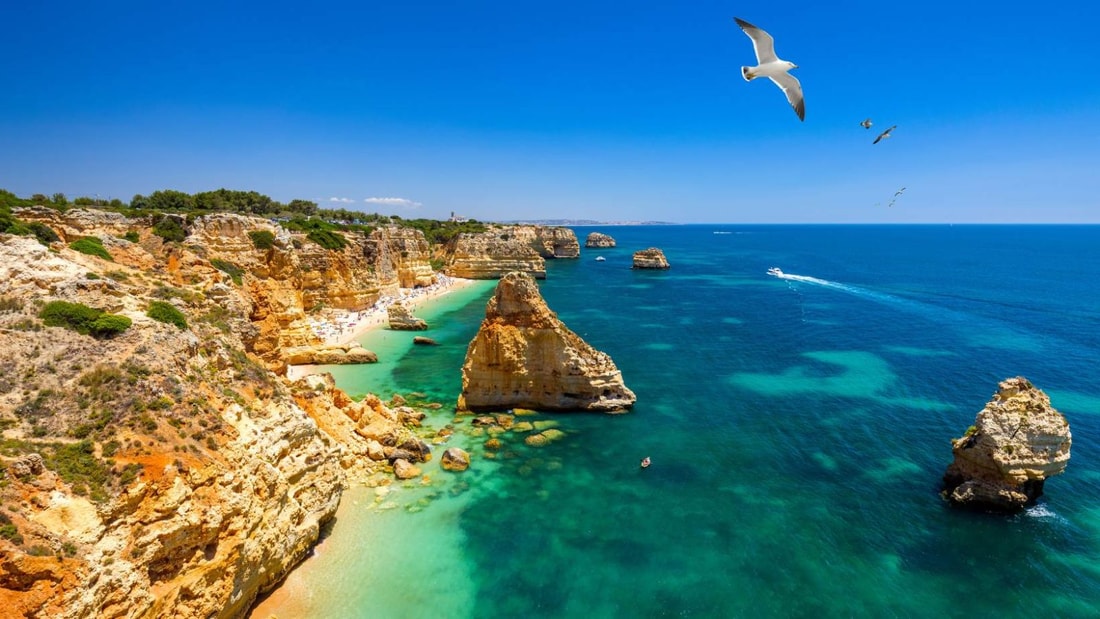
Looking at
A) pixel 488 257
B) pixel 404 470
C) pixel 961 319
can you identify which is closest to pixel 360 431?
pixel 404 470

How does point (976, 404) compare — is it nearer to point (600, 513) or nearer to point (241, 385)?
point (600, 513)

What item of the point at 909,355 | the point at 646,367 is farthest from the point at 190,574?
the point at 909,355

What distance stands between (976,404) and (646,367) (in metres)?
23.1

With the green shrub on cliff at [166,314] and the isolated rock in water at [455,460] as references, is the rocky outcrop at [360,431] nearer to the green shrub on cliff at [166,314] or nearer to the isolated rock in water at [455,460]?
the isolated rock in water at [455,460]

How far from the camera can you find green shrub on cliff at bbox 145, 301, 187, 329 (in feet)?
52.9

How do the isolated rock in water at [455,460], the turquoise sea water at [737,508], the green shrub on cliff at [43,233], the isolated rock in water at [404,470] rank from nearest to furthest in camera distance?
the turquoise sea water at [737,508] → the green shrub on cliff at [43,233] → the isolated rock in water at [404,470] → the isolated rock in water at [455,460]

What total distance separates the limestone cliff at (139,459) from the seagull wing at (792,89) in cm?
1829

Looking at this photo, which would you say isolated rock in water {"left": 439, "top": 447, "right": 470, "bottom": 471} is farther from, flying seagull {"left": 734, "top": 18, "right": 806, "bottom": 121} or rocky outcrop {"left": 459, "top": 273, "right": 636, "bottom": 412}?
flying seagull {"left": 734, "top": 18, "right": 806, "bottom": 121}

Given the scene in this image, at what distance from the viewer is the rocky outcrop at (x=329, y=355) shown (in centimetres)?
3900

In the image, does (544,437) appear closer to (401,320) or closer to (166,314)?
(166,314)

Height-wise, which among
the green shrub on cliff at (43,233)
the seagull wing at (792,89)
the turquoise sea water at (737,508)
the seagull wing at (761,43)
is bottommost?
Answer: the turquoise sea water at (737,508)

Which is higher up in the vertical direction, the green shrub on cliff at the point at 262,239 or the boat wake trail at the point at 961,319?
the green shrub on cliff at the point at 262,239

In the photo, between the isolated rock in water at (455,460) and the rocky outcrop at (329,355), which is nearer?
the isolated rock in water at (455,460)

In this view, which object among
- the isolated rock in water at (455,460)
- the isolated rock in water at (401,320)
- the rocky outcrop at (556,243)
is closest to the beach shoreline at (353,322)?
the isolated rock in water at (401,320)
